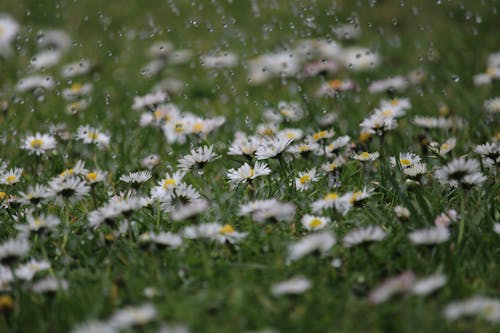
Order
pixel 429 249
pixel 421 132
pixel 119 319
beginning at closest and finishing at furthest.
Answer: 1. pixel 119 319
2. pixel 429 249
3. pixel 421 132

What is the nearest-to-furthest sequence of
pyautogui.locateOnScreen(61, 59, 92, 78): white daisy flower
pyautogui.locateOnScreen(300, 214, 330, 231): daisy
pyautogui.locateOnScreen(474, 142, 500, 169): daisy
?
pyautogui.locateOnScreen(300, 214, 330, 231): daisy → pyautogui.locateOnScreen(474, 142, 500, 169): daisy → pyautogui.locateOnScreen(61, 59, 92, 78): white daisy flower

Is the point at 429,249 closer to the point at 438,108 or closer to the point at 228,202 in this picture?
the point at 228,202

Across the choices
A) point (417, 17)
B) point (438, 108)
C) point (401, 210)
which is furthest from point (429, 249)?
point (417, 17)

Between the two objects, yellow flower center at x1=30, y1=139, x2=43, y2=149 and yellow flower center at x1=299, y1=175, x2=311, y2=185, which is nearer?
yellow flower center at x1=299, y1=175, x2=311, y2=185

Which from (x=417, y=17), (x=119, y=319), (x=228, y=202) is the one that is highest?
(x=119, y=319)

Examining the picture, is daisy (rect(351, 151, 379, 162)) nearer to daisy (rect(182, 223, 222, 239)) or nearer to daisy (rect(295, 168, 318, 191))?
daisy (rect(295, 168, 318, 191))

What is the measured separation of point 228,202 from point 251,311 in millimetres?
656

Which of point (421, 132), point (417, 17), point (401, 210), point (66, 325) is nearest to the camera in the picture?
point (66, 325)

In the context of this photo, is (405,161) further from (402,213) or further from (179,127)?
(179,127)

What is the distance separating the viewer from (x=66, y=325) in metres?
1.41

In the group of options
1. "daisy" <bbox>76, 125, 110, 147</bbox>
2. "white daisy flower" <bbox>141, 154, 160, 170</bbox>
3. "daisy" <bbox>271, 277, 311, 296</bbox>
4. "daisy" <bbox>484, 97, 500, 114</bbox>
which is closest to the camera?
"daisy" <bbox>271, 277, 311, 296</bbox>

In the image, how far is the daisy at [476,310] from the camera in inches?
45.7

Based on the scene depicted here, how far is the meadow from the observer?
1.35m

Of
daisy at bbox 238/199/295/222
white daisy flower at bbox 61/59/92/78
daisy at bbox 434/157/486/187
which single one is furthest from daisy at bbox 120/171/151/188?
white daisy flower at bbox 61/59/92/78
